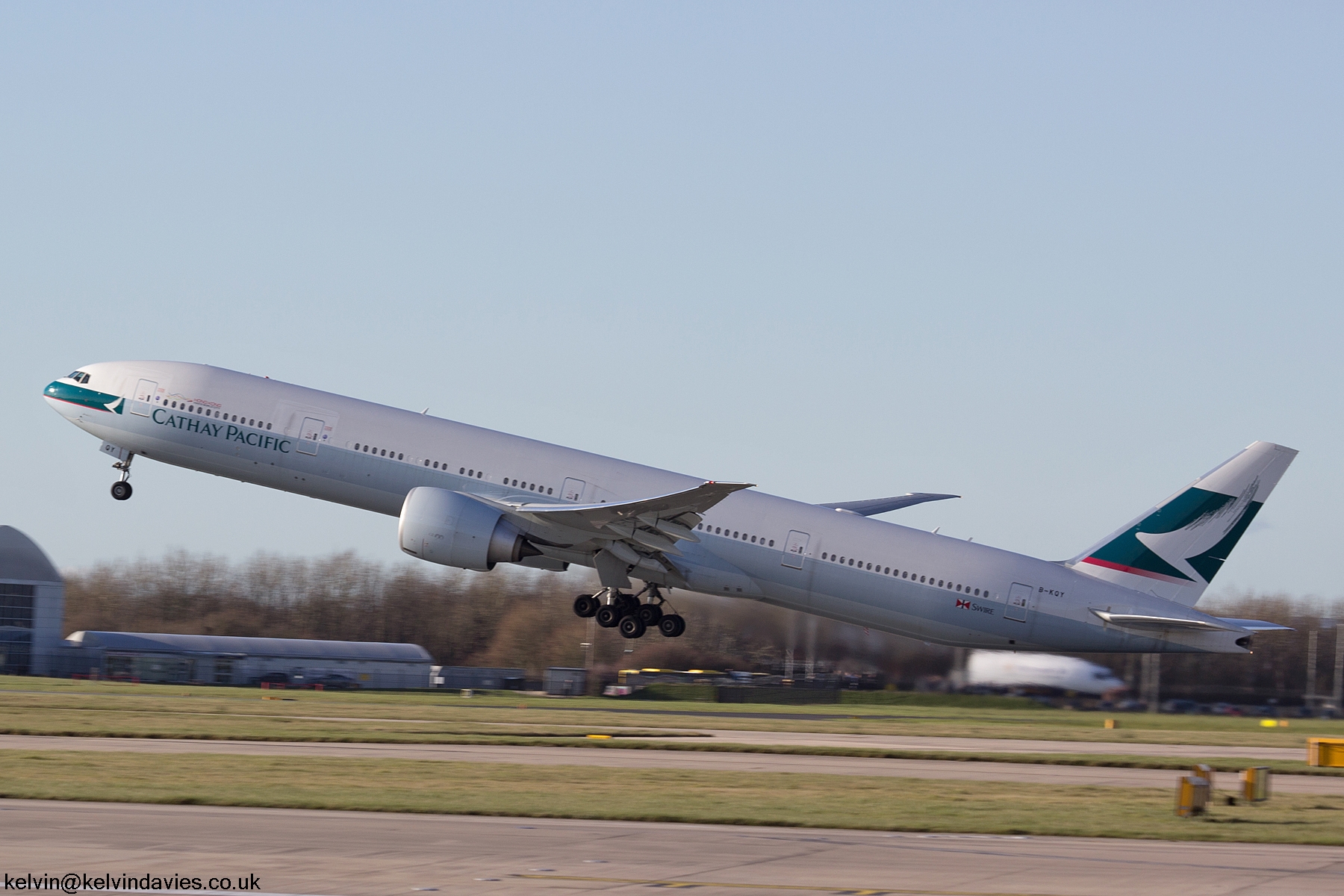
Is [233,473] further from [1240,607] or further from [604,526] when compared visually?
[1240,607]

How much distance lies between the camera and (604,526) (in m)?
40.5

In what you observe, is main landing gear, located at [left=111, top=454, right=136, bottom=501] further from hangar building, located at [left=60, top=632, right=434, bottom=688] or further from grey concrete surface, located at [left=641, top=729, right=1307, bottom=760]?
hangar building, located at [left=60, top=632, right=434, bottom=688]

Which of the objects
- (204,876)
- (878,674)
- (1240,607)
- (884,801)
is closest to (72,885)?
(204,876)

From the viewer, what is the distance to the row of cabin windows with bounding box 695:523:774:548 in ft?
136

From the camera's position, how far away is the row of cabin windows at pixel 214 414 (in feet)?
135

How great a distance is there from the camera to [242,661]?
266ft

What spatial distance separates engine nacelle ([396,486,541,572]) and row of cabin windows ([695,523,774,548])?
563 cm

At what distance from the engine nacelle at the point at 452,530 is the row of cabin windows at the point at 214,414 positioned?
506 cm

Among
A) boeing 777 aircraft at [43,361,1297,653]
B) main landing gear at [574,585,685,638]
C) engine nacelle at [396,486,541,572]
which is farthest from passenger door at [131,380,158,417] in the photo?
main landing gear at [574,585,685,638]

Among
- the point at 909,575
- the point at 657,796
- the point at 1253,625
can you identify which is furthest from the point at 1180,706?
the point at 657,796

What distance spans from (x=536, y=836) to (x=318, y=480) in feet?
78.3

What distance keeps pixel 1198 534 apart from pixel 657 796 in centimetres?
2422

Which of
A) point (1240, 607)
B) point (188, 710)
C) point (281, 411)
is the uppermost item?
point (281, 411)

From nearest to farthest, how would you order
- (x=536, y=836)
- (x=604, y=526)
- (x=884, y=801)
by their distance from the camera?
(x=536, y=836)
(x=884, y=801)
(x=604, y=526)
